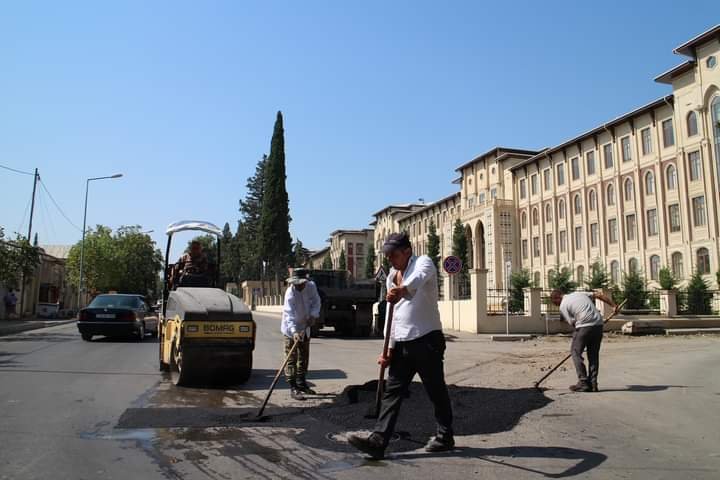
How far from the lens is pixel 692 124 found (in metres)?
42.6

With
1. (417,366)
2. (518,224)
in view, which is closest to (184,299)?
(417,366)

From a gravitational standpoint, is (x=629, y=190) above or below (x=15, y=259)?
above

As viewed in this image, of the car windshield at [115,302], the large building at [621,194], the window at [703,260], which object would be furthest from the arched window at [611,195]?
the car windshield at [115,302]

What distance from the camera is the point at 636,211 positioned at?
4769 cm

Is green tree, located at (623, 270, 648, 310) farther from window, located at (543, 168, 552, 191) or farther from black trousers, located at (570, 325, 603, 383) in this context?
black trousers, located at (570, 325, 603, 383)

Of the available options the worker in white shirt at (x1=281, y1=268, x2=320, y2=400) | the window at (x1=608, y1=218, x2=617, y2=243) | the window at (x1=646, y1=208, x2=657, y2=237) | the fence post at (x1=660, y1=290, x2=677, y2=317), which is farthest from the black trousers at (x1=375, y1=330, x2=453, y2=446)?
the window at (x1=608, y1=218, x2=617, y2=243)

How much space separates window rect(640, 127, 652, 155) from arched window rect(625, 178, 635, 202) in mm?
2801

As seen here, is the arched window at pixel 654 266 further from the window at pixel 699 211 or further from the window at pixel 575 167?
the window at pixel 575 167

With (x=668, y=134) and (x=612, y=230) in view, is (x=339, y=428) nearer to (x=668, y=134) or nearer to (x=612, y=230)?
(x=668, y=134)

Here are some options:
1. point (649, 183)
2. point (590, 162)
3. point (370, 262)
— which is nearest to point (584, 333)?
point (649, 183)

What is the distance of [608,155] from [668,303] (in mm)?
28669

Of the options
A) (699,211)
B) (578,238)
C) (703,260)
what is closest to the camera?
(703,260)

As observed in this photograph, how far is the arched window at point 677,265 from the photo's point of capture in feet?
142

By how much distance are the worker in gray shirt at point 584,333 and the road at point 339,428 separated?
30 cm
